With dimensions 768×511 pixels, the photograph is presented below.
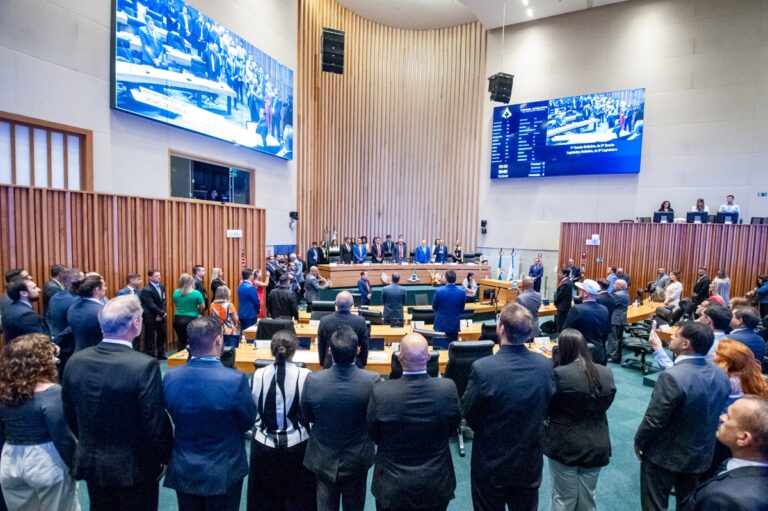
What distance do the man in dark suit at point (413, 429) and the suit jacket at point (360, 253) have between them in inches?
449

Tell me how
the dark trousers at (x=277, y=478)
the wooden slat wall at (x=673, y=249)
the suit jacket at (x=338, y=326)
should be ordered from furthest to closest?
1. the wooden slat wall at (x=673, y=249)
2. the suit jacket at (x=338, y=326)
3. the dark trousers at (x=277, y=478)

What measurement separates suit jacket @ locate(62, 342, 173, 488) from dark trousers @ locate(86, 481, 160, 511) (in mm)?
79

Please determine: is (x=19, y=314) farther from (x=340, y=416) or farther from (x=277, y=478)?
(x=340, y=416)

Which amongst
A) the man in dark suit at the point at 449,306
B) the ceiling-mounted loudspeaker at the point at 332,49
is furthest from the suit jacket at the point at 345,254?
the man in dark suit at the point at 449,306

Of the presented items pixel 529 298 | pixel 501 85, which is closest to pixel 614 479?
pixel 529 298

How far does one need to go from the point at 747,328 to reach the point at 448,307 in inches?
122

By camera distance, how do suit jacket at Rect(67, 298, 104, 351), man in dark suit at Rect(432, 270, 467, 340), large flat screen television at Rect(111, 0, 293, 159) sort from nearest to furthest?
1. suit jacket at Rect(67, 298, 104, 351)
2. man in dark suit at Rect(432, 270, 467, 340)
3. large flat screen television at Rect(111, 0, 293, 159)

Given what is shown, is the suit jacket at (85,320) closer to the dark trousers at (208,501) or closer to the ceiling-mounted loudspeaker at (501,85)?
the dark trousers at (208,501)

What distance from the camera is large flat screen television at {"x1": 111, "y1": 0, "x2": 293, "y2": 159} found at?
7602 millimetres

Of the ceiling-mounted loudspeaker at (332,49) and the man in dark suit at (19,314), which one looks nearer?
the man in dark suit at (19,314)

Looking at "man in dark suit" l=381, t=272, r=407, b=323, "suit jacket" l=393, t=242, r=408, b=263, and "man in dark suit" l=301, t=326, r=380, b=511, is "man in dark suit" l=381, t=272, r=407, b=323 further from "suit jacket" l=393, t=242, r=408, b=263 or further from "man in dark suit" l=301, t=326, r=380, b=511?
"suit jacket" l=393, t=242, r=408, b=263

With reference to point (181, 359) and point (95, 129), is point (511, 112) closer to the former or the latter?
point (95, 129)

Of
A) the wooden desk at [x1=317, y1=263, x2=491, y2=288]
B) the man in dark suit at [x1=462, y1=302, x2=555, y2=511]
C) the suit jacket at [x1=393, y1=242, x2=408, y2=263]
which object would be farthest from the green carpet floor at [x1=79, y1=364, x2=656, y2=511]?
the suit jacket at [x1=393, y1=242, x2=408, y2=263]

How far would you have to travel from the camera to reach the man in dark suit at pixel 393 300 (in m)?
6.62
